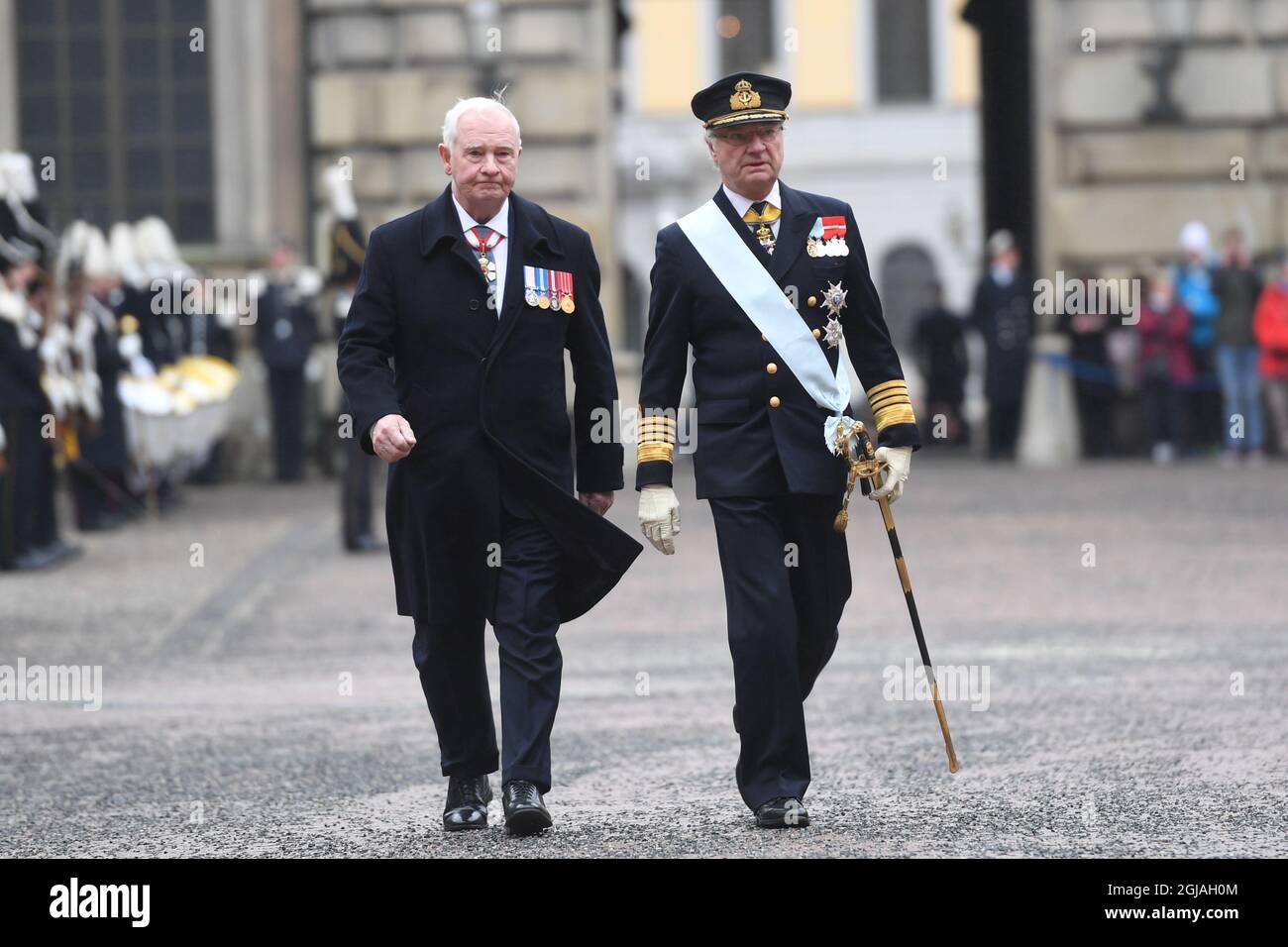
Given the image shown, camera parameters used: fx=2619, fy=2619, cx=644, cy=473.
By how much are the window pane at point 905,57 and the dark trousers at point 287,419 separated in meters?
27.4

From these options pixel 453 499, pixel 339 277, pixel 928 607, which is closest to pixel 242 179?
pixel 339 277

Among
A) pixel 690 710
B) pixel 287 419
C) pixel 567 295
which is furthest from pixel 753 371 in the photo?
pixel 287 419

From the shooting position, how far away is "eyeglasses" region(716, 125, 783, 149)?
641 centimetres

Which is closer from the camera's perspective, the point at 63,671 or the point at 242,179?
the point at 63,671

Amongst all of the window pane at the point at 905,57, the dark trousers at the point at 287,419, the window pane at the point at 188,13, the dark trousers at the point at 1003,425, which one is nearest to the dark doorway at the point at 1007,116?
the dark trousers at the point at 1003,425

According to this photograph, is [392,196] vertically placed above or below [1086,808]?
above

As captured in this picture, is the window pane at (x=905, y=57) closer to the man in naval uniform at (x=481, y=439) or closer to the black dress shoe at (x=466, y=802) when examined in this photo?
the man in naval uniform at (x=481, y=439)

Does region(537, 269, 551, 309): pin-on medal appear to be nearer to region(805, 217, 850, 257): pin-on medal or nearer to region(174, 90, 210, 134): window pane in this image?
region(805, 217, 850, 257): pin-on medal

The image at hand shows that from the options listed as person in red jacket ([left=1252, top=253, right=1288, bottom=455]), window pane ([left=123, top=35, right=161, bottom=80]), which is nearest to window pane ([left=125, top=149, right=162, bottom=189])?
window pane ([left=123, top=35, right=161, bottom=80])

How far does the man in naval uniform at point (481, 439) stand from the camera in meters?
6.39

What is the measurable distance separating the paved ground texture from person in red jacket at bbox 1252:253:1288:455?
525cm
